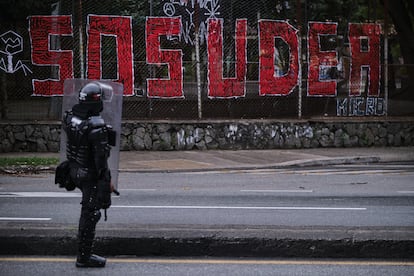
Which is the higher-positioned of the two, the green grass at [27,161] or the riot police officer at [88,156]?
the riot police officer at [88,156]

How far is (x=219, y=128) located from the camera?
17969 mm

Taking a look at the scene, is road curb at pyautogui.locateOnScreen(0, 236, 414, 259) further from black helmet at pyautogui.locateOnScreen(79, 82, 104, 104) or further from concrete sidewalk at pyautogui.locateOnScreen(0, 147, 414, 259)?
black helmet at pyautogui.locateOnScreen(79, 82, 104, 104)

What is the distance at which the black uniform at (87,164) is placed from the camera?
621 centimetres

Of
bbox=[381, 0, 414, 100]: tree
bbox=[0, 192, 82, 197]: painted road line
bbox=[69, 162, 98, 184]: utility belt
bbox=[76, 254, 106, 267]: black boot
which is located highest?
bbox=[381, 0, 414, 100]: tree

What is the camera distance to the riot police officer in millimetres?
6203

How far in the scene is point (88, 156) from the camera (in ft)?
20.7

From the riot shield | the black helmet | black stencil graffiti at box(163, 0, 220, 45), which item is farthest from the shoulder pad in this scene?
black stencil graffiti at box(163, 0, 220, 45)

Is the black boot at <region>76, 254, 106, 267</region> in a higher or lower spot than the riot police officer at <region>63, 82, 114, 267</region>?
lower

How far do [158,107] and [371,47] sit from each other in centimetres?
618

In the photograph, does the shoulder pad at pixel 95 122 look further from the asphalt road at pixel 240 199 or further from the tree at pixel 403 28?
the tree at pixel 403 28

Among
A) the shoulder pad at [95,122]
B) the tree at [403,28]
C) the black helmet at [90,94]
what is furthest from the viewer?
the tree at [403,28]

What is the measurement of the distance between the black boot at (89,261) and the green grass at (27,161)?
8.56 metres

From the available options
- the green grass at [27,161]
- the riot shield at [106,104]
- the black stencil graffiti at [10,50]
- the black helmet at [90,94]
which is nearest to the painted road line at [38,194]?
the green grass at [27,161]

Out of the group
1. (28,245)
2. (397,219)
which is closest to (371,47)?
(397,219)
